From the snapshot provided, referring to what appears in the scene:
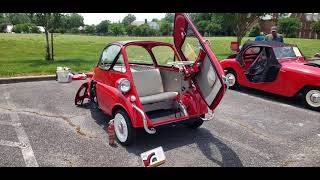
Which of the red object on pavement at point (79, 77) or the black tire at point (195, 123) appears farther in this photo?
the red object on pavement at point (79, 77)

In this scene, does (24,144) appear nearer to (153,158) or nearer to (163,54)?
(153,158)

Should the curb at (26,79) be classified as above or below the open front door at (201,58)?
below

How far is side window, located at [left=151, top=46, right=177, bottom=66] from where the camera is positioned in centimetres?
600

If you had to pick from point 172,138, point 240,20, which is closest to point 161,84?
point 172,138

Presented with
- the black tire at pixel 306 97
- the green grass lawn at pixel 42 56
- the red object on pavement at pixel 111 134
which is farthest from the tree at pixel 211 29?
the red object on pavement at pixel 111 134

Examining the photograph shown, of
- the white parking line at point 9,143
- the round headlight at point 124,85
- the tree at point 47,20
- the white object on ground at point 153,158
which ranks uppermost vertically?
the tree at point 47,20

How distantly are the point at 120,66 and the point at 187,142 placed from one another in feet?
6.01

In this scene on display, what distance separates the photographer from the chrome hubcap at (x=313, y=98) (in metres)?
7.02

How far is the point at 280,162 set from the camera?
4.40 metres

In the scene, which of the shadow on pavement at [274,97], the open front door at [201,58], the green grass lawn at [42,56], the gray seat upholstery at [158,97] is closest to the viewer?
the open front door at [201,58]

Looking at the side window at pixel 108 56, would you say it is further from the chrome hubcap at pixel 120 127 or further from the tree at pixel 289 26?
the tree at pixel 289 26

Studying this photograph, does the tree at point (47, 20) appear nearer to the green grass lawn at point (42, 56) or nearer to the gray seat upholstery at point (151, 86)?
the green grass lawn at point (42, 56)

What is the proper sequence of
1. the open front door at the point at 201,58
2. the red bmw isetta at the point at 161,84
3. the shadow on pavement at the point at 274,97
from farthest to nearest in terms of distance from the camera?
the shadow on pavement at the point at 274,97
the red bmw isetta at the point at 161,84
the open front door at the point at 201,58
